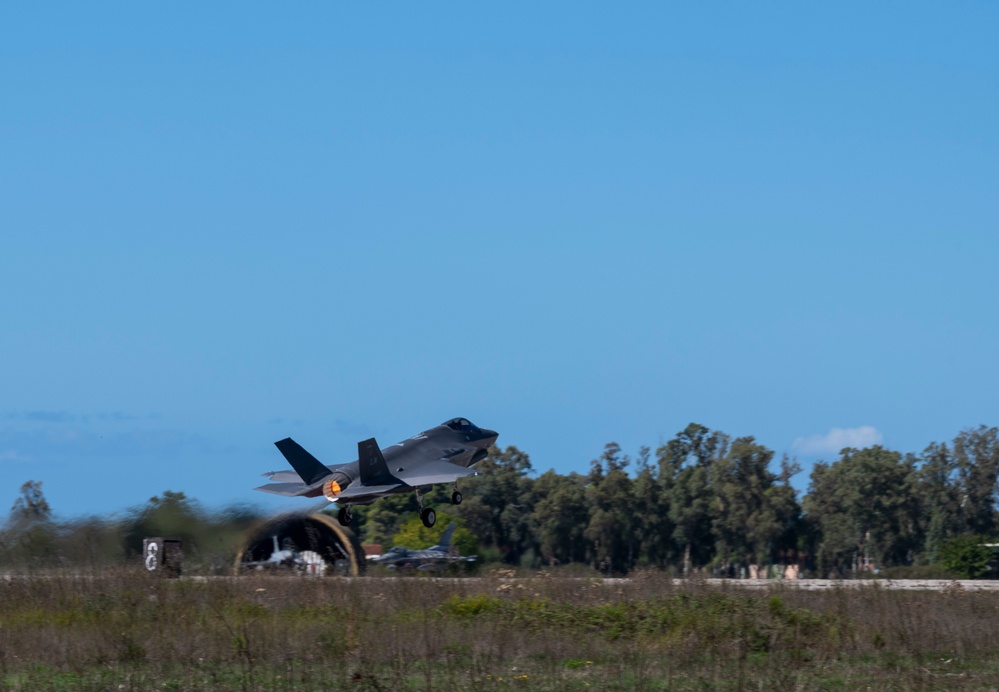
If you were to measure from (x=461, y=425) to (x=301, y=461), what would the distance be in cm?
453

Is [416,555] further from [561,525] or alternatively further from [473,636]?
[473,636]

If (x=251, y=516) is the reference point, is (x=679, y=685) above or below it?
below

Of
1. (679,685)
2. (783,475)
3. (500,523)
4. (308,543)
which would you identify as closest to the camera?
(679,685)

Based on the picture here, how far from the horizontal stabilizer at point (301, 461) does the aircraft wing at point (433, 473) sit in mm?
1899

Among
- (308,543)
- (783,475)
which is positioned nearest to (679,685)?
(308,543)

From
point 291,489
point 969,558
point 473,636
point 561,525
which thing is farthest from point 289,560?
point 969,558

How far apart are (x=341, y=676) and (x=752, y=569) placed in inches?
2013

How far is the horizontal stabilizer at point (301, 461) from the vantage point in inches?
1131

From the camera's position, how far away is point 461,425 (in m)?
31.2

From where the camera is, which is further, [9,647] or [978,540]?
[978,540]

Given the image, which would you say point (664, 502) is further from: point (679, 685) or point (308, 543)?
point (679, 685)

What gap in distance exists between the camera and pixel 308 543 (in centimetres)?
3922

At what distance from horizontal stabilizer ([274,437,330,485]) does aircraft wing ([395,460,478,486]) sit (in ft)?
6.23

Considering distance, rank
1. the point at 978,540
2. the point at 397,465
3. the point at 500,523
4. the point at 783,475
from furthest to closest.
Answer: the point at 783,475 < the point at 500,523 < the point at 978,540 < the point at 397,465
